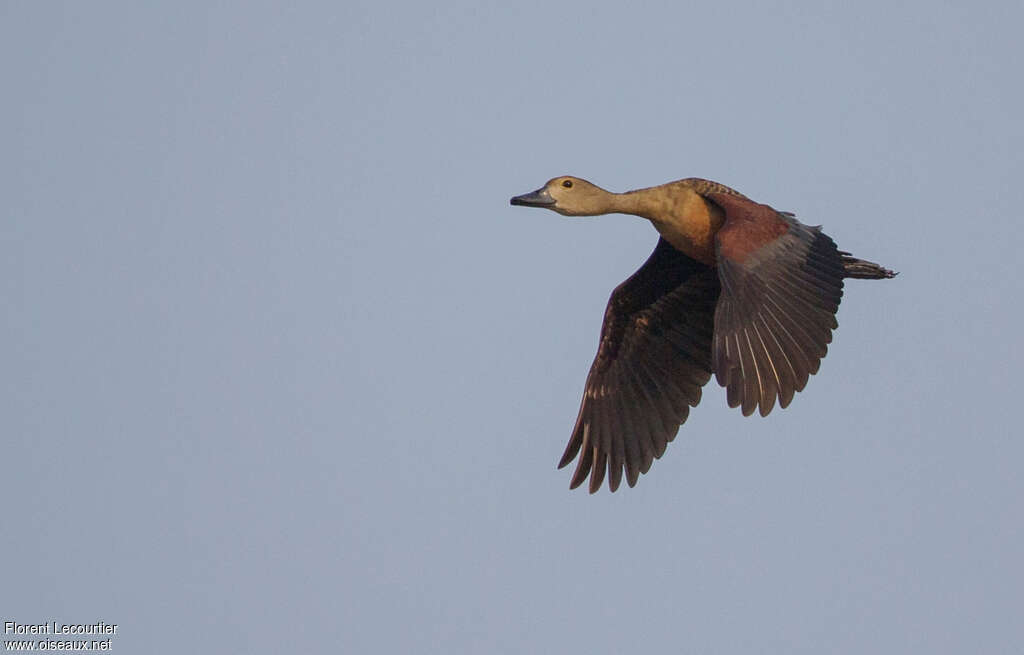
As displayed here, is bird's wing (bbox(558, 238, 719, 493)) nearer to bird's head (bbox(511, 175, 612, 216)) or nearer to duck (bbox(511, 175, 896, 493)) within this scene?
duck (bbox(511, 175, 896, 493))

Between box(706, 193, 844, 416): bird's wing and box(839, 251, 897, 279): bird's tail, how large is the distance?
74cm

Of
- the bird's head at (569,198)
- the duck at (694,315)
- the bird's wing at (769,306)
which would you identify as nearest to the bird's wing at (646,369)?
the duck at (694,315)

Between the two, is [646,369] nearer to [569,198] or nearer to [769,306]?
[569,198]

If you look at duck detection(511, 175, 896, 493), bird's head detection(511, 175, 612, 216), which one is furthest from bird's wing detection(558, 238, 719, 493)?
bird's head detection(511, 175, 612, 216)

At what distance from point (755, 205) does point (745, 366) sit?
1.90 metres

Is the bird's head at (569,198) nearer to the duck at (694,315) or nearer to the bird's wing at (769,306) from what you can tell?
the duck at (694,315)

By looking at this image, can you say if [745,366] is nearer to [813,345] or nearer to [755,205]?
[813,345]

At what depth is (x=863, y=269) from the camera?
557 inches

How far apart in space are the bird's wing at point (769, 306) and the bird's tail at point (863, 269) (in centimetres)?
74

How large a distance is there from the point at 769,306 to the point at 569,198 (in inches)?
97.5

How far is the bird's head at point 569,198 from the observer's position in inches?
561

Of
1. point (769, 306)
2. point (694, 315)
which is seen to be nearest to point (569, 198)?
point (694, 315)

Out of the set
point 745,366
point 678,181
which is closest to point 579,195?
point 678,181

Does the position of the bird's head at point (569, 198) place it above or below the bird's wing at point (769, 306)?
above
